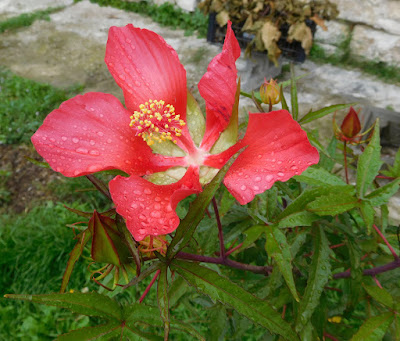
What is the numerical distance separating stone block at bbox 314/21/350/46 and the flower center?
2.96m

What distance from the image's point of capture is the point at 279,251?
0.65 m

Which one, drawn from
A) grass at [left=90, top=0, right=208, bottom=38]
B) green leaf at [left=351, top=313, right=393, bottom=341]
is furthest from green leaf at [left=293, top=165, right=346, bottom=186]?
grass at [left=90, top=0, right=208, bottom=38]

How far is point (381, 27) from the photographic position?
10.2ft

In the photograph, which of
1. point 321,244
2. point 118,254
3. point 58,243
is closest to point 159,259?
point 118,254

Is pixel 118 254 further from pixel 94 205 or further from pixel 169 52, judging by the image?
pixel 94 205

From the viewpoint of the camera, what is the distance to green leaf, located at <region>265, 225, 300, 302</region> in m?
0.64

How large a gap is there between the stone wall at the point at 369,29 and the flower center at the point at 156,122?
2.94m

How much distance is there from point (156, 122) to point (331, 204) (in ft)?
1.07

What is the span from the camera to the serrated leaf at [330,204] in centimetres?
67

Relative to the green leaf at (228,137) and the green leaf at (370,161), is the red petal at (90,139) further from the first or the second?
the green leaf at (370,161)

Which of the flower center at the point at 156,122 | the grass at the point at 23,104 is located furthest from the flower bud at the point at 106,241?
the grass at the point at 23,104

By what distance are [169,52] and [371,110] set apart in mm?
1987

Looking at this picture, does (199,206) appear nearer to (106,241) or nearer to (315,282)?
(106,241)

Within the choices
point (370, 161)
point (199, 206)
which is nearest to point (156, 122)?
point (199, 206)
